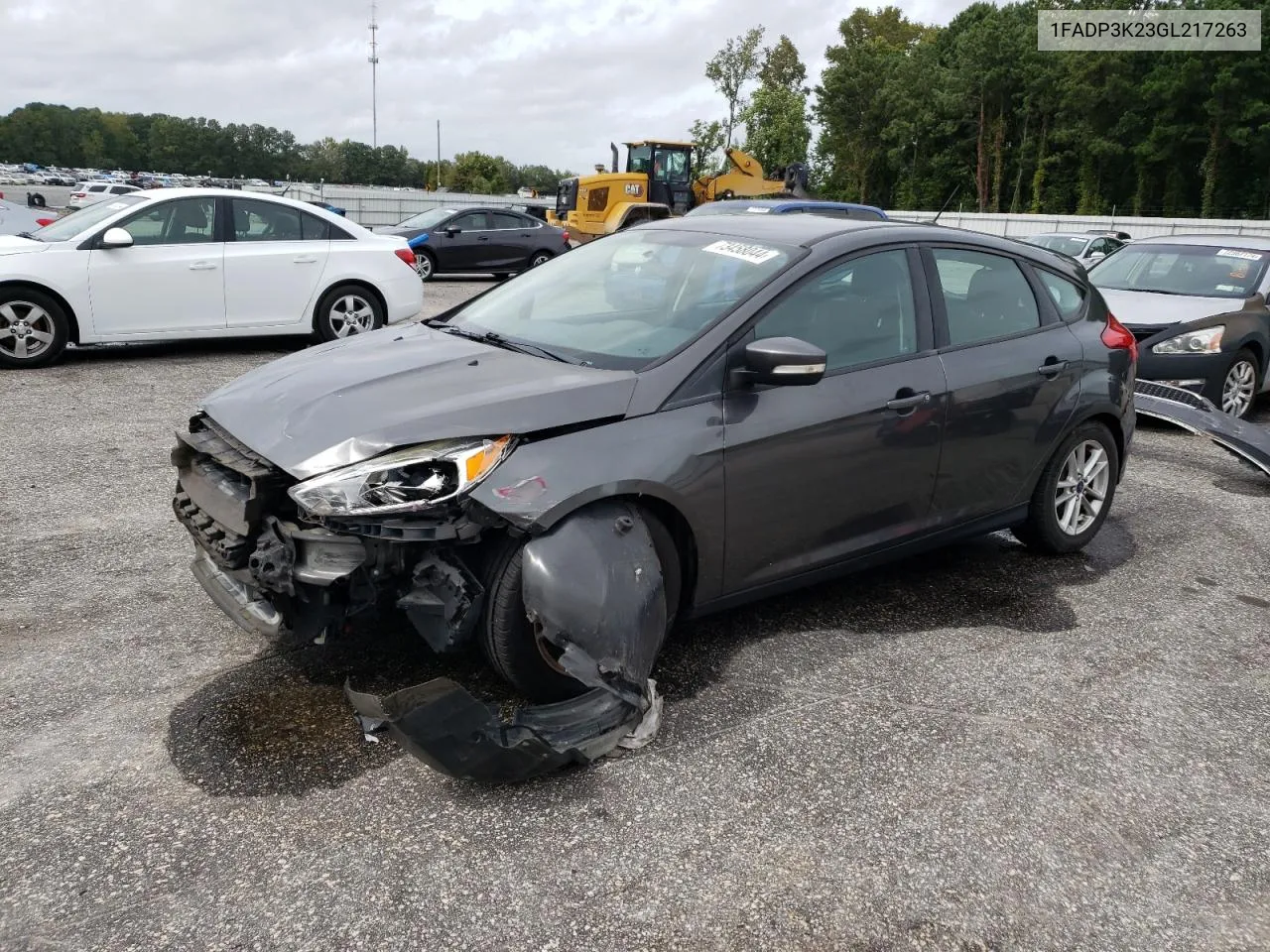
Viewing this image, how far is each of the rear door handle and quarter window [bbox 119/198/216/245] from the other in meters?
7.36

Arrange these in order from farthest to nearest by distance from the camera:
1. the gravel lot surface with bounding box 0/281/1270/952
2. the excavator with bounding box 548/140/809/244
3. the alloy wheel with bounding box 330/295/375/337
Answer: the excavator with bounding box 548/140/809/244, the alloy wheel with bounding box 330/295/375/337, the gravel lot surface with bounding box 0/281/1270/952

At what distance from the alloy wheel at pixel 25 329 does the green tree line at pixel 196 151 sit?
337ft

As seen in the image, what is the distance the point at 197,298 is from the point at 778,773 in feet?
26.0

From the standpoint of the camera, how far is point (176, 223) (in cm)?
913

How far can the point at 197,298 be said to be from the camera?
364 inches

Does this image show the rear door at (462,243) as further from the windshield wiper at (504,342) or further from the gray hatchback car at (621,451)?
the windshield wiper at (504,342)

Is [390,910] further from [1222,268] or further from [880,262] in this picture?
[1222,268]

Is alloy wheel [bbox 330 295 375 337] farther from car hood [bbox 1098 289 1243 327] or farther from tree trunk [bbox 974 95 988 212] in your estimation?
tree trunk [bbox 974 95 988 212]

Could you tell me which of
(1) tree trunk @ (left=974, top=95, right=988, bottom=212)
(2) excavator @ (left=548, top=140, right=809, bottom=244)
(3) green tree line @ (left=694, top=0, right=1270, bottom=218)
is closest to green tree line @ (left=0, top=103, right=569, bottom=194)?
(3) green tree line @ (left=694, top=0, right=1270, bottom=218)

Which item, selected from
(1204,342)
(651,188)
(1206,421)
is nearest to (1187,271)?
(1204,342)

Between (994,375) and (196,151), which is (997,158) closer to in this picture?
(994,375)

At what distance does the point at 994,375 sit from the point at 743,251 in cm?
123

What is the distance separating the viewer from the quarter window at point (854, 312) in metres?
3.83

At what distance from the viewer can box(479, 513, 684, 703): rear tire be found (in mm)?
3104
